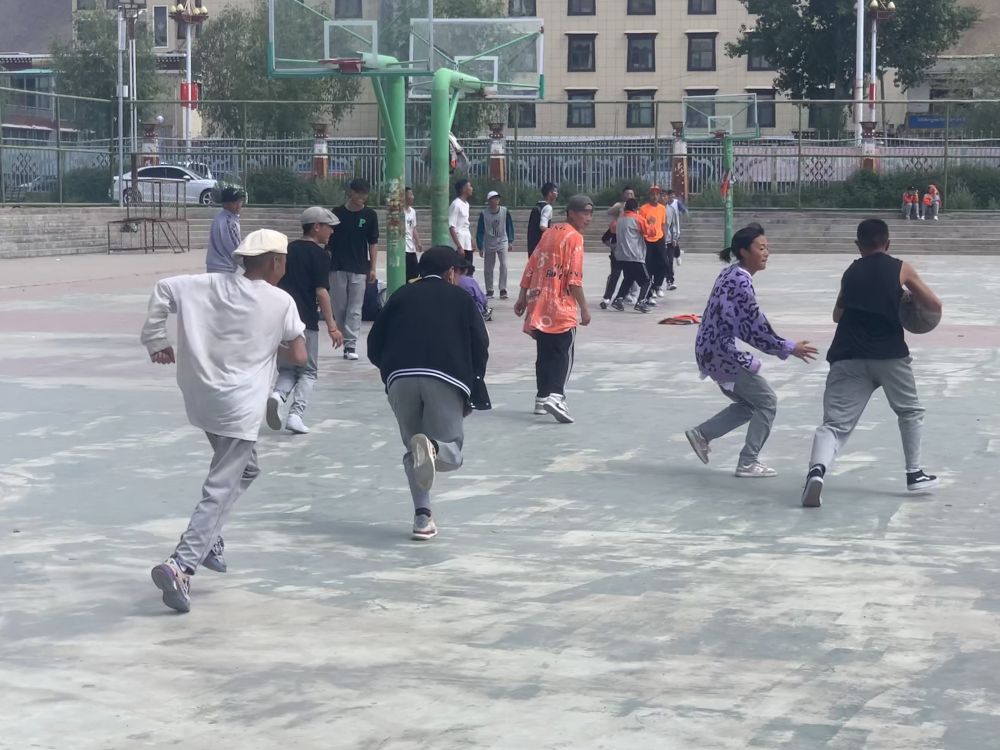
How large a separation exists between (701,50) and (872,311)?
6827 centimetres

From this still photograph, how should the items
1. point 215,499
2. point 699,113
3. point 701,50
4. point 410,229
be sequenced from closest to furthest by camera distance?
point 215,499
point 410,229
point 699,113
point 701,50

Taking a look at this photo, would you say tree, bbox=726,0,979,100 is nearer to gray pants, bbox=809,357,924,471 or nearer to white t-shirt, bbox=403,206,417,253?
white t-shirt, bbox=403,206,417,253

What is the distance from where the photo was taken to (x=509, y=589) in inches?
261

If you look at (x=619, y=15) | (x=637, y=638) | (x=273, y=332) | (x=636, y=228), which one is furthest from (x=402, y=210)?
(x=619, y=15)

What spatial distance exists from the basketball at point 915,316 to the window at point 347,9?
373 inches

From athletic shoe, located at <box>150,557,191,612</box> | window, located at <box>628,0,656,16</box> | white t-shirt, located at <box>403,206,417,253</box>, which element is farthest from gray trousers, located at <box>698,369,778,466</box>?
window, located at <box>628,0,656,16</box>

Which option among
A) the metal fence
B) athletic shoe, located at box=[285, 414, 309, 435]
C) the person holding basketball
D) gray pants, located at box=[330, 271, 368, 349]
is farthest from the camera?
the metal fence

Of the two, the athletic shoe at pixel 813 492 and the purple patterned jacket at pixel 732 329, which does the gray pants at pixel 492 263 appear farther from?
the athletic shoe at pixel 813 492

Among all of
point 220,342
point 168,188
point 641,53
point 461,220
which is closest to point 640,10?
point 641,53

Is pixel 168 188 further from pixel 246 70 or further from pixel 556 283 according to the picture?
pixel 246 70

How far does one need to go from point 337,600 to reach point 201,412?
3.21ft

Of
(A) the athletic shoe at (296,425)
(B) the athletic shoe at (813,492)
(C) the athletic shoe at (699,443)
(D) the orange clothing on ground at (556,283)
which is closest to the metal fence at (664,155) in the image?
(D) the orange clothing on ground at (556,283)

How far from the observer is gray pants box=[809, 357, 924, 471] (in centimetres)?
861

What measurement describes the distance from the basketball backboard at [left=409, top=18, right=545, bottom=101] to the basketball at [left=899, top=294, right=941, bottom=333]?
9334 mm
